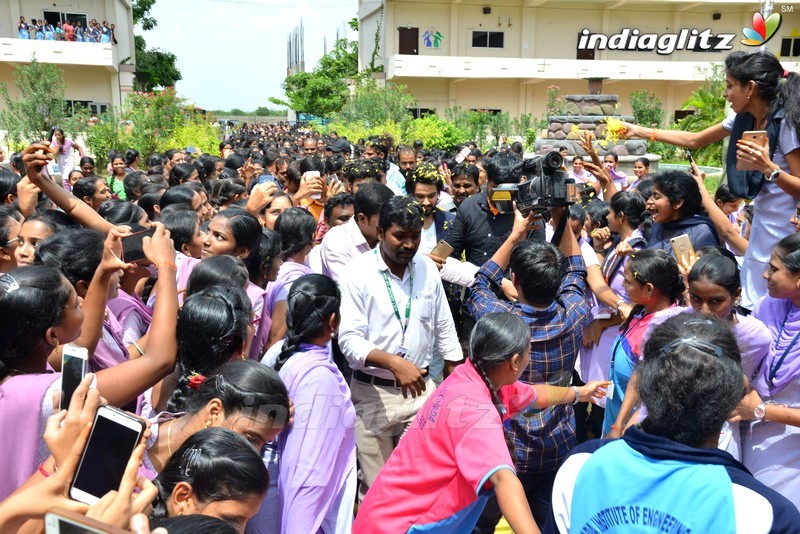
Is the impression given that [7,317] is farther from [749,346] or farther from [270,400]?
[749,346]

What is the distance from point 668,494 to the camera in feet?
4.95

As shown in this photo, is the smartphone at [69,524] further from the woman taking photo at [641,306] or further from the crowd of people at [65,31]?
the crowd of people at [65,31]

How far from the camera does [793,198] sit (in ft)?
11.1

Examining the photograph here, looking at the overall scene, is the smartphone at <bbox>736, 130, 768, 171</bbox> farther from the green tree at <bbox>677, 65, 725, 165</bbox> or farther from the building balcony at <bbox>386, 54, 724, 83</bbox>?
the building balcony at <bbox>386, 54, 724, 83</bbox>

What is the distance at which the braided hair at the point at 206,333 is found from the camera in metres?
2.30

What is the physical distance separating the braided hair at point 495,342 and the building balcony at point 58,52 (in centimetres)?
2940

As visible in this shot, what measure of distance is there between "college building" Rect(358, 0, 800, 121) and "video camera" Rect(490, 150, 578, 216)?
2783cm

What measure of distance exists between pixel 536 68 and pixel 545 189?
96.9ft

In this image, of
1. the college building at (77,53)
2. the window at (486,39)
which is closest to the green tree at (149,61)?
the college building at (77,53)

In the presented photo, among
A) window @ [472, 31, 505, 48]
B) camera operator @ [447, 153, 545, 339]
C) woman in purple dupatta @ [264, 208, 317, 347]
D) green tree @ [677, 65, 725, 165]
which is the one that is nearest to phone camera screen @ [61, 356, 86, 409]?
woman in purple dupatta @ [264, 208, 317, 347]

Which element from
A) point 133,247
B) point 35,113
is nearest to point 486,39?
point 35,113

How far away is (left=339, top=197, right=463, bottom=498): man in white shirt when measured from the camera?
3158mm

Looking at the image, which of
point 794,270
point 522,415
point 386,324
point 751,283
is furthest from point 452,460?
point 751,283

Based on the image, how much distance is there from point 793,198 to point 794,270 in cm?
101
